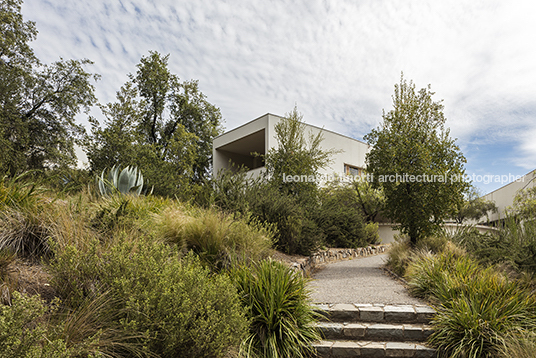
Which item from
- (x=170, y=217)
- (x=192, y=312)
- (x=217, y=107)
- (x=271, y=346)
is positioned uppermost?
(x=217, y=107)

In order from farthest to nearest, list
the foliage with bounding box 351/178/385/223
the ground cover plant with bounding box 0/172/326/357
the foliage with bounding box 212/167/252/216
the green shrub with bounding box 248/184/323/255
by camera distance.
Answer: the foliage with bounding box 351/178/385/223
the green shrub with bounding box 248/184/323/255
the foliage with bounding box 212/167/252/216
the ground cover plant with bounding box 0/172/326/357

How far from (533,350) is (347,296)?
3.03 meters

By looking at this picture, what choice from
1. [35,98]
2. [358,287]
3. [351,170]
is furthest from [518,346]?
[35,98]

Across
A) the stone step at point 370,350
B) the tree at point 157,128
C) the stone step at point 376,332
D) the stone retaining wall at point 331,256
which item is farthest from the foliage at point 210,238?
the tree at point 157,128

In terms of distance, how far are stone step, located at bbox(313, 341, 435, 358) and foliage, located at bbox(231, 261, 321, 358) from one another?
7.3 inches

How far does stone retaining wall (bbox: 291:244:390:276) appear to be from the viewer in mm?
8050

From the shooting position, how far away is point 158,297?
2.92m

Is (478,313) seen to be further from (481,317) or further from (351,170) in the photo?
(351,170)

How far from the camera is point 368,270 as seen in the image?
30.0 feet

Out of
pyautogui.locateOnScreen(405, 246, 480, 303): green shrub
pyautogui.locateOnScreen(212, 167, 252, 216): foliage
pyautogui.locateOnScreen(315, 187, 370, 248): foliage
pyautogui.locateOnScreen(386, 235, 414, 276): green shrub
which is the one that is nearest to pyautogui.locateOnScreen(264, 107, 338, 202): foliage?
pyautogui.locateOnScreen(315, 187, 370, 248): foliage

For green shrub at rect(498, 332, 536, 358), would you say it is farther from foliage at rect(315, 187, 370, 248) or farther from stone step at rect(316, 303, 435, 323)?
foliage at rect(315, 187, 370, 248)

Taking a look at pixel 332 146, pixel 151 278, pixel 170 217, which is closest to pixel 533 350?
pixel 151 278

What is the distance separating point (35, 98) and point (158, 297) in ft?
74.0

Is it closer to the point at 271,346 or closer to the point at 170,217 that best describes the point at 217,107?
the point at 170,217
